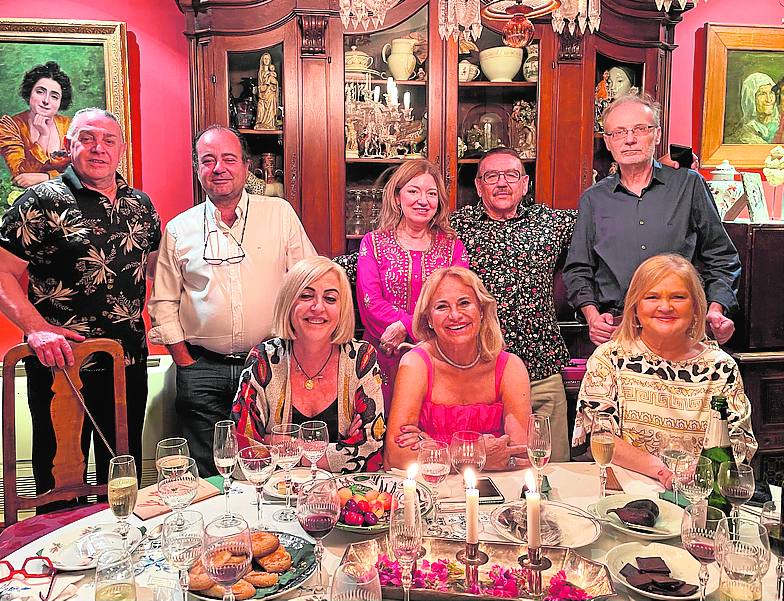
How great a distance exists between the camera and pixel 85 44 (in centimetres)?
361

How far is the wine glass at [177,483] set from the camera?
59.8 inches

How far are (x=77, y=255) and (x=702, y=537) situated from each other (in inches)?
85.8

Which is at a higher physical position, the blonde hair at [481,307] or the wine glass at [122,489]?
the blonde hair at [481,307]

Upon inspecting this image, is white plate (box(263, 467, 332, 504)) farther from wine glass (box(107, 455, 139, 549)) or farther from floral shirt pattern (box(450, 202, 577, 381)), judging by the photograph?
floral shirt pattern (box(450, 202, 577, 381))

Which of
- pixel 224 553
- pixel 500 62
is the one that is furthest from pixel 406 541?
pixel 500 62

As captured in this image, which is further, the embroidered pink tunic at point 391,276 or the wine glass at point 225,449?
the embroidered pink tunic at point 391,276

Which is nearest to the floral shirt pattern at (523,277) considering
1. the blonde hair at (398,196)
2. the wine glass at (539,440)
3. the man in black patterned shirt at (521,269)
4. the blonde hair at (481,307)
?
the man in black patterned shirt at (521,269)

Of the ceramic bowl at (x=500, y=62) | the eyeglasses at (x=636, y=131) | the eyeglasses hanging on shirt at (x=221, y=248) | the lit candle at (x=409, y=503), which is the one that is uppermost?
the ceramic bowl at (x=500, y=62)

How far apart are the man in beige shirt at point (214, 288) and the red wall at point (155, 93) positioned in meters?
0.94

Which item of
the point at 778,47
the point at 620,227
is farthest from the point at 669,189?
the point at 778,47

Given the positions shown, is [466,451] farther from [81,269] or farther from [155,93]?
[155,93]

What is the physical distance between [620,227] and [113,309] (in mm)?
1900

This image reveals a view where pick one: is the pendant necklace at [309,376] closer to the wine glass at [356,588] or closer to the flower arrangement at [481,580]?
the flower arrangement at [481,580]

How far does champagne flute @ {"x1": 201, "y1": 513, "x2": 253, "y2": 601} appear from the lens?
118cm
